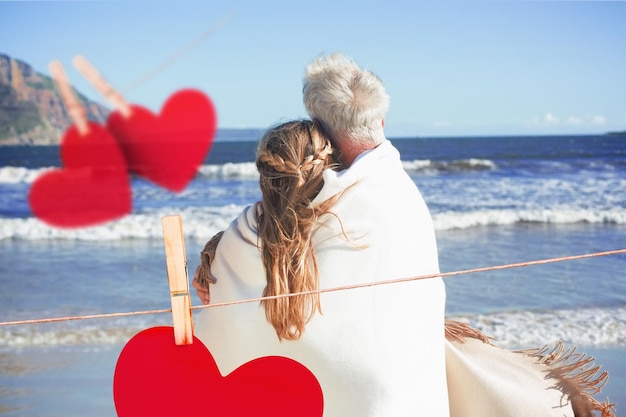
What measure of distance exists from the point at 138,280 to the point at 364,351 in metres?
4.53

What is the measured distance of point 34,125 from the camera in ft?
79.4

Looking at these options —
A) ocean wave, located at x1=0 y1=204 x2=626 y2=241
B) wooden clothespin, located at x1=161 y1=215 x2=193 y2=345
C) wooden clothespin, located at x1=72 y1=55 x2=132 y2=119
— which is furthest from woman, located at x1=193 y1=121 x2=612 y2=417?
wooden clothespin, located at x1=72 y1=55 x2=132 y2=119

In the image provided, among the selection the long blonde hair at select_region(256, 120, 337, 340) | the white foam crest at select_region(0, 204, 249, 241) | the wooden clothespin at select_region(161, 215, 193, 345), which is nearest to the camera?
the wooden clothespin at select_region(161, 215, 193, 345)

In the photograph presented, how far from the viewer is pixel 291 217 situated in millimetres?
2006

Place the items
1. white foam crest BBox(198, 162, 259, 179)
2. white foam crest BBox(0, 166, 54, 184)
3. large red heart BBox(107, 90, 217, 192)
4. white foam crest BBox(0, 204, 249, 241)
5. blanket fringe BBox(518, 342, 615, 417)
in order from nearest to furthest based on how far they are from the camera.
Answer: blanket fringe BBox(518, 342, 615, 417), white foam crest BBox(0, 204, 249, 241), white foam crest BBox(198, 162, 259, 179), white foam crest BBox(0, 166, 54, 184), large red heart BBox(107, 90, 217, 192)

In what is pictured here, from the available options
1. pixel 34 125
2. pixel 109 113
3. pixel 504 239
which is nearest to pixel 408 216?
pixel 504 239

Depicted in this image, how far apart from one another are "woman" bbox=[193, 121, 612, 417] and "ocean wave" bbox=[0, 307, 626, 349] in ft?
8.70

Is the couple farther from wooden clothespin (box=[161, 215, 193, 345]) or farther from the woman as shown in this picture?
wooden clothespin (box=[161, 215, 193, 345])

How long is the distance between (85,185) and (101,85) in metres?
2.94

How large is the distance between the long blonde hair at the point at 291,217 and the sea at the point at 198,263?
75.4 inches

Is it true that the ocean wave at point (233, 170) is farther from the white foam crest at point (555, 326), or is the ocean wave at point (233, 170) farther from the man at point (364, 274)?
the man at point (364, 274)

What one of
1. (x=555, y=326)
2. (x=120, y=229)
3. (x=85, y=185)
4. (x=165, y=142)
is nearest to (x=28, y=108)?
(x=165, y=142)

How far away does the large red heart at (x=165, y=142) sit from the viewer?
58.0 feet

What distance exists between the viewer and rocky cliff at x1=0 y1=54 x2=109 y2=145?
74.9ft
